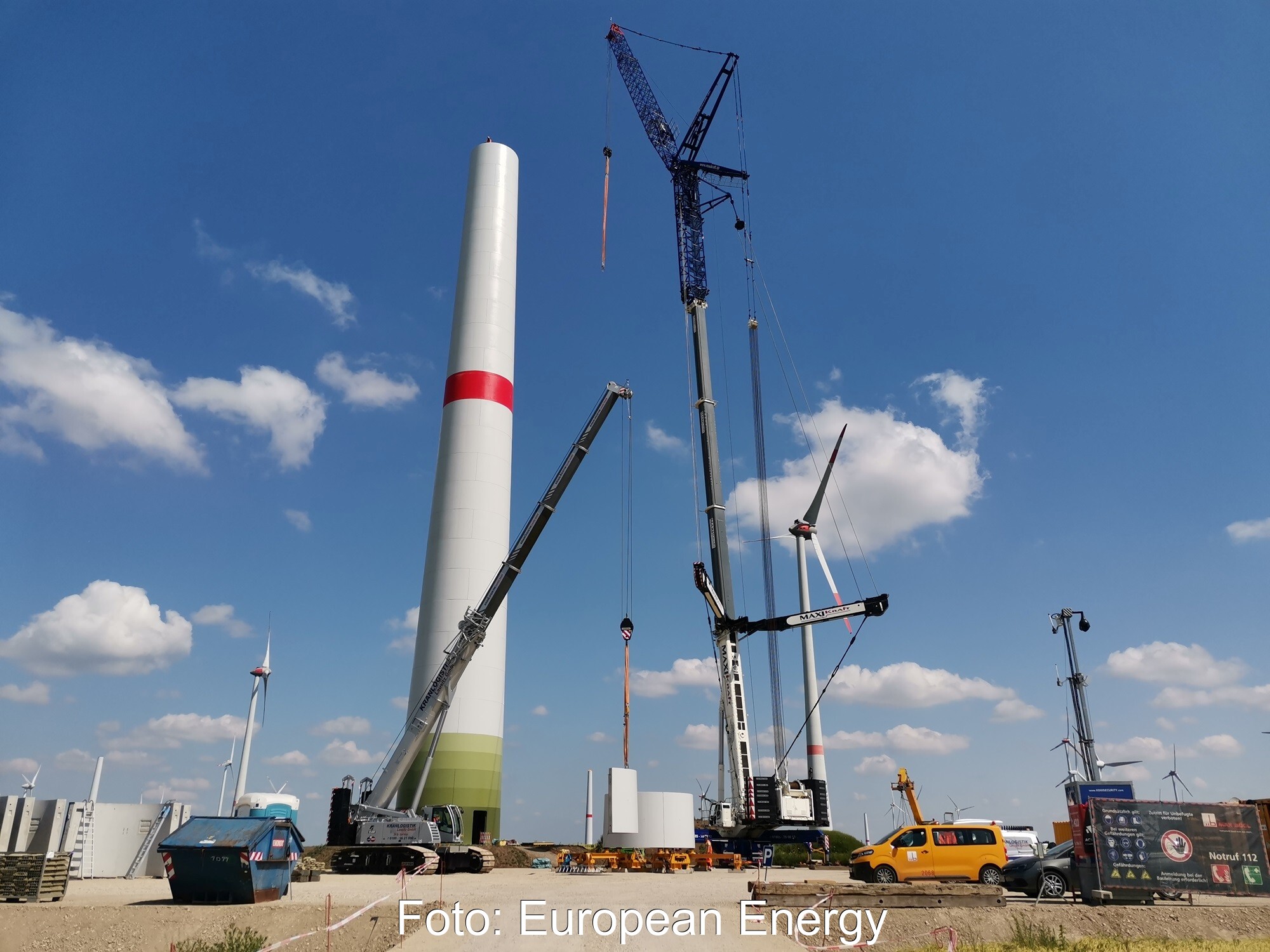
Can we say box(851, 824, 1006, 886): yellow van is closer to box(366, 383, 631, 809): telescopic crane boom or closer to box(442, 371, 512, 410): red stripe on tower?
box(366, 383, 631, 809): telescopic crane boom

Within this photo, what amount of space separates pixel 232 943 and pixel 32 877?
1104 cm

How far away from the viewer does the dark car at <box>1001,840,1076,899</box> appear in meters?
23.8

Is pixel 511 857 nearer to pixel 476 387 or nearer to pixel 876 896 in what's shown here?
pixel 476 387

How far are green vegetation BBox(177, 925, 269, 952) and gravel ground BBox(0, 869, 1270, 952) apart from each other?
14.1 inches

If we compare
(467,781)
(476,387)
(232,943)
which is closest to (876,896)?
(232,943)

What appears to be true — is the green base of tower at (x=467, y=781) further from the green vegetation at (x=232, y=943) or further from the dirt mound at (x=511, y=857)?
the green vegetation at (x=232, y=943)

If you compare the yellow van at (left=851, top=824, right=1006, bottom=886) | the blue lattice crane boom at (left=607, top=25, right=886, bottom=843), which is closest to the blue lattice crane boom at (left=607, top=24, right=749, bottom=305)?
the blue lattice crane boom at (left=607, top=25, right=886, bottom=843)

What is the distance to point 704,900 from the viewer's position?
75.5 feet

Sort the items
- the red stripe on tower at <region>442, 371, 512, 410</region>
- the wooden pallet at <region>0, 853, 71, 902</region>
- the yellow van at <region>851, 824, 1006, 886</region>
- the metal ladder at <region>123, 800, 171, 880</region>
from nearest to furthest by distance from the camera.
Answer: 1. the wooden pallet at <region>0, 853, 71, 902</region>
2. the yellow van at <region>851, 824, 1006, 886</region>
3. the metal ladder at <region>123, 800, 171, 880</region>
4. the red stripe on tower at <region>442, 371, 512, 410</region>

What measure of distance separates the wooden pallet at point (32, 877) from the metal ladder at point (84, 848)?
11023mm

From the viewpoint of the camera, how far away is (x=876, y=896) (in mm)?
20203

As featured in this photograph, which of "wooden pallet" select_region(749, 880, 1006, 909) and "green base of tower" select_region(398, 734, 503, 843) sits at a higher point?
"green base of tower" select_region(398, 734, 503, 843)

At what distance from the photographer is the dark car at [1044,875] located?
23.8 m

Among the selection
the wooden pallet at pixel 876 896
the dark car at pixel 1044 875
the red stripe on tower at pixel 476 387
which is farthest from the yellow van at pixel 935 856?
the red stripe on tower at pixel 476 387
